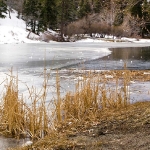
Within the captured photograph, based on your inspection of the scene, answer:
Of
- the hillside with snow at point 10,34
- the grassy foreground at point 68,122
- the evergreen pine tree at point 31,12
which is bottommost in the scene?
the grassy foreground at point 68,122

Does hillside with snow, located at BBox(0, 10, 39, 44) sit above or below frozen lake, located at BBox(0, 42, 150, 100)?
above

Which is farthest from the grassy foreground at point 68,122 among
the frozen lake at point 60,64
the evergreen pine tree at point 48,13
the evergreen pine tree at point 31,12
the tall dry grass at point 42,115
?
the evergreen pine tree at point 48,13

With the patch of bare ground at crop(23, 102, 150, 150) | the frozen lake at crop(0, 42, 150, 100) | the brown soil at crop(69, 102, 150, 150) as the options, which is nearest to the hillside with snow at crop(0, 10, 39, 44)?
the frozen lake at crop(0, 42, 150, 100)

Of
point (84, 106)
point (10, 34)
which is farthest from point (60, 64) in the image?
point (10, 34)

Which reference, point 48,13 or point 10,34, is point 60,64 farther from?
point 48,13

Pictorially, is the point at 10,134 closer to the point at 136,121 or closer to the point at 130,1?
the point at 136,121

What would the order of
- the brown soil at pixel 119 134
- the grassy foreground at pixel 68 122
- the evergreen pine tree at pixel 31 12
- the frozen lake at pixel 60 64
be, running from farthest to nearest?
the evergreen pine tree at pixel 31 12 < the frozen lake at pixel 60 64 < the grassy foreground at pixel 68 122 < the brown soil at pixel 119 134

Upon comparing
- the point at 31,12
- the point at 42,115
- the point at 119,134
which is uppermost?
the point at 31,12

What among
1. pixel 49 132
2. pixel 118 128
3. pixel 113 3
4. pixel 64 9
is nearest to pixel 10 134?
pixel 49 132

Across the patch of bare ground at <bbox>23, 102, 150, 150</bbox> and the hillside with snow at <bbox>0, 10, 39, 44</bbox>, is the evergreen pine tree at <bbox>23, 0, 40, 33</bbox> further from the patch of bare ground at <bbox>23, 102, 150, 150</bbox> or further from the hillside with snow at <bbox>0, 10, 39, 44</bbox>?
the patch of bare ground at <bbox>23, 102, 150, 150</bbox>

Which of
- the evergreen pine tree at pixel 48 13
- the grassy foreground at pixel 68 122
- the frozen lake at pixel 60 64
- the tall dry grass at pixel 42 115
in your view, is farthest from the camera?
the evergreen pine tree at pixel 48 13

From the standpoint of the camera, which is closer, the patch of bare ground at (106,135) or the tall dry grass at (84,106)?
the patch of bare ground at (106,135)

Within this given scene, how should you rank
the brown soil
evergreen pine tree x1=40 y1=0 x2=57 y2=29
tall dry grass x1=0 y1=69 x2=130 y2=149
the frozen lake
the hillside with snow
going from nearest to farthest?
1. the brown soil
2. tall dry grass x1=0 y1=69 x2=130 y2=149
3. the frozen lake
4. the hillside with snow
5. evergreen pine tree x1=40 y1=0 x2=57 y2=29

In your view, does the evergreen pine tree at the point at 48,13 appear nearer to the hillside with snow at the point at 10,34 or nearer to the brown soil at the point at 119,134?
the hillside with snow at the point at 10,34
